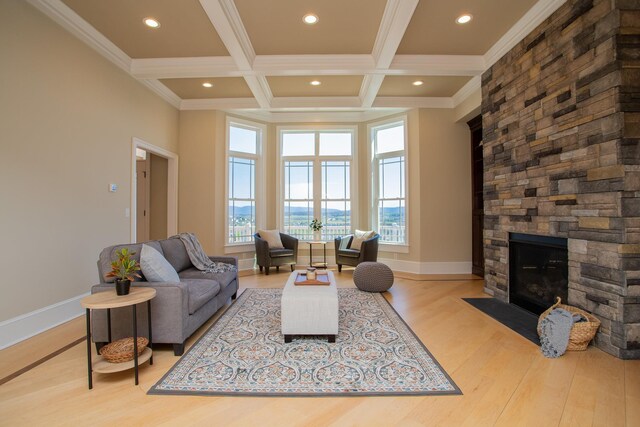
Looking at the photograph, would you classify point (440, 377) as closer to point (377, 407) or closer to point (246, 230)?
point (377, 407)

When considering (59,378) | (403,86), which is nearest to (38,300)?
(59,378)

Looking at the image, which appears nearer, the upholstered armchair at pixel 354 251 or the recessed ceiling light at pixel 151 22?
the recessed ceiling light at pixel 151 22

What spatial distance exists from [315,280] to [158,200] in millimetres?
4093

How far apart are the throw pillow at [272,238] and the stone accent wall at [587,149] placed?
12.8 feet

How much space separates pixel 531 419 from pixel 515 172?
8.98 feet

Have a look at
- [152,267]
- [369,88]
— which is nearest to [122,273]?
[152,267]

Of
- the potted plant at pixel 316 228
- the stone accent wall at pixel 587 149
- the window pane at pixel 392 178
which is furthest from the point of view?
the potted plant at pixel 316 228

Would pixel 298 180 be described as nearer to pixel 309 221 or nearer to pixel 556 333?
pixel 309 221

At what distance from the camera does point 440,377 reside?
6.81 feet

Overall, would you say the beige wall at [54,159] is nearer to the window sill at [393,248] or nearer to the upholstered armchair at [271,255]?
the upholstered armchair at [271,255]

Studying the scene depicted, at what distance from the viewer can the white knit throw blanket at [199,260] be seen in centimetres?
375

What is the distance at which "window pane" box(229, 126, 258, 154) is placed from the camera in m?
6.05

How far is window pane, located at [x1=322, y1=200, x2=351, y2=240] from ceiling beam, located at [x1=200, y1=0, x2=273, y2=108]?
298cm

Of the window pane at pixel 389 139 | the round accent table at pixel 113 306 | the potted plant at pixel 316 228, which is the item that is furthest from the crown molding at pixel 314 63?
the round accent table at pixel 113 306
